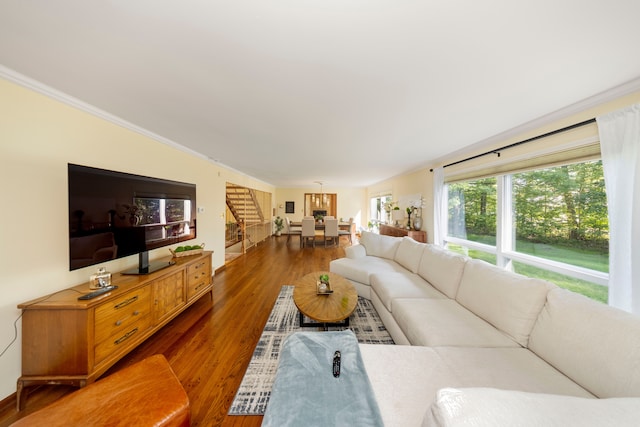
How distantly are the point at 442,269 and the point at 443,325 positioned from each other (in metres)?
0.91

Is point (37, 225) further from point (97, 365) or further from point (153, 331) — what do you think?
point (153, 331)

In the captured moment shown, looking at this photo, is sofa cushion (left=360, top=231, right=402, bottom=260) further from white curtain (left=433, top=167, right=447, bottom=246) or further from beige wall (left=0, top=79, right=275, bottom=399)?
Answer: beige wall (left=0, top=79, right=275, bottom=399)

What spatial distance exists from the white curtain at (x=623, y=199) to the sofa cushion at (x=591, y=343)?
0.71 metres

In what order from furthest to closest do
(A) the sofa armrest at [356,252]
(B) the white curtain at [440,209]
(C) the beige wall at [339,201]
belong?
(C) the beige wall at [339,201], (B) the white curtain at [440,209], (A) the sofa armrest at [356,252]

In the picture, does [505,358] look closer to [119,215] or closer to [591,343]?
[591,343]

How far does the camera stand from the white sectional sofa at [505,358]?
1.84ft

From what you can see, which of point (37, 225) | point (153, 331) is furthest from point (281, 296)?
point (37, 225)

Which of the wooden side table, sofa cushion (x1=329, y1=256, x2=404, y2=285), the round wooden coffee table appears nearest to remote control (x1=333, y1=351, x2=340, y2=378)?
the round wooden coffee table

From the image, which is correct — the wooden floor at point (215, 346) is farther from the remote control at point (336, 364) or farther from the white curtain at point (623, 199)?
the white curtain at point (623, 199)

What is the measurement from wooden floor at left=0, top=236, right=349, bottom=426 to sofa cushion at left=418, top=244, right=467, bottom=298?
6.98 ft

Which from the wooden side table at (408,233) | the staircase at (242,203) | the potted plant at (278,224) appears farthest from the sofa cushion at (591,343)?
the potted plant at (278,224)

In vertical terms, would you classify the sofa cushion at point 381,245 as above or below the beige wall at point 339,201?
below

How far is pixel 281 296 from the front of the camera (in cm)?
313

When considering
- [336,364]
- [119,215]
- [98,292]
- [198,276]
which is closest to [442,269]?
[336,364]
